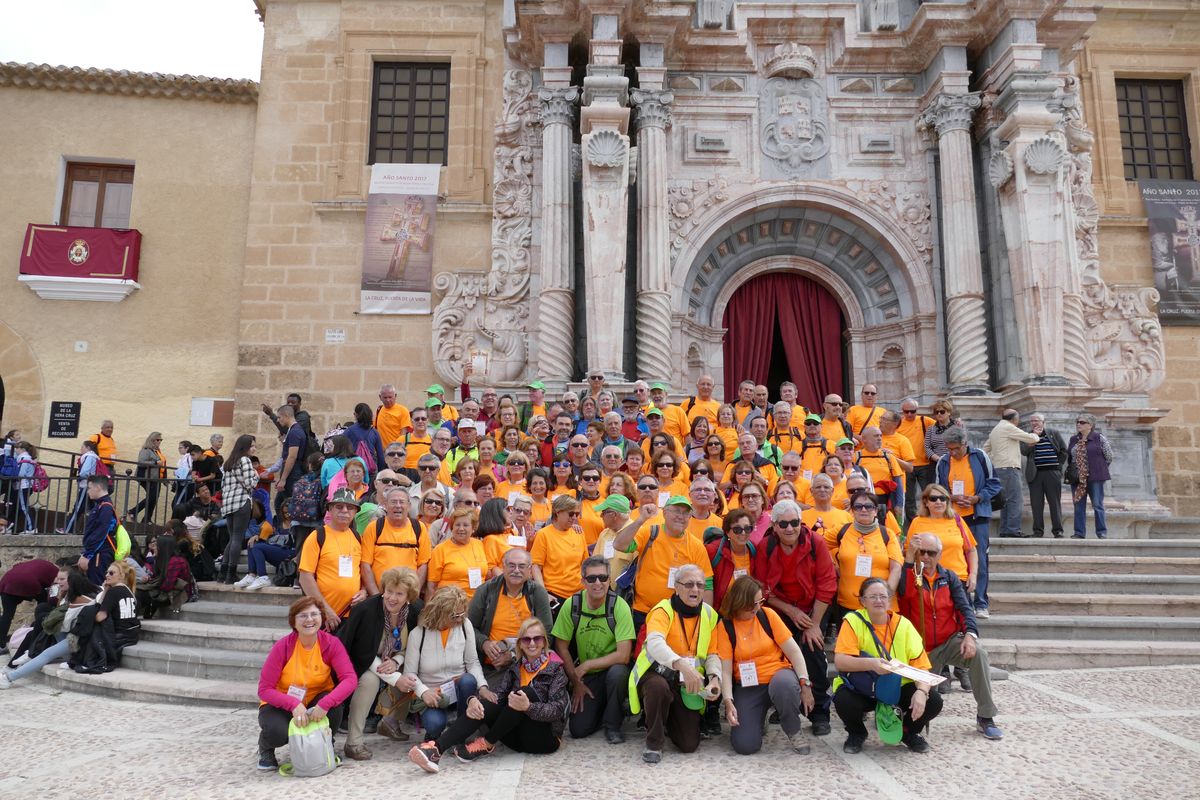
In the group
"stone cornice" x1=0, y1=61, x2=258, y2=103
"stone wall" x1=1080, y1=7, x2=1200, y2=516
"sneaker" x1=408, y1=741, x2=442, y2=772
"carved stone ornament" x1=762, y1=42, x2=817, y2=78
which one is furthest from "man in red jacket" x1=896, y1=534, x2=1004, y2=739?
"stone cornice" x1=0, y1=61, x2=258, y2=103

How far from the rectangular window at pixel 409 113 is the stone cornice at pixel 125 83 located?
218 centimetres

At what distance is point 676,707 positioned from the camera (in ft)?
A: 16.6

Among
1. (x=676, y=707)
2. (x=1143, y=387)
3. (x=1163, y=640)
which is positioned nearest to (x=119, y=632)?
(x=676, y=707)

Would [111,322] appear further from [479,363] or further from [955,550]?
[955,550]

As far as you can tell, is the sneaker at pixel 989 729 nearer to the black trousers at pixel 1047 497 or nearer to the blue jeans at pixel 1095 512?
the black trousers at pixel 1047 497

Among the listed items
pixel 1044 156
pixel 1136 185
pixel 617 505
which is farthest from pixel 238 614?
pixel 1136 185

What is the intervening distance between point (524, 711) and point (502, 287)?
9.14 m

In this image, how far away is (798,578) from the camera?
18.6 ft

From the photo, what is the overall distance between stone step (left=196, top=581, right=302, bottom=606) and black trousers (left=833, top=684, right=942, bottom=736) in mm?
5134

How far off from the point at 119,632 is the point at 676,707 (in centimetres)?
539

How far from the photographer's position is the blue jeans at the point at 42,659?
24.4ft

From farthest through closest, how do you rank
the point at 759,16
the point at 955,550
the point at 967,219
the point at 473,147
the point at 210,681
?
the point at 473,147 → the point at 759,16 → the point at 967,219 → the point at 210,681 → the point at 955,550

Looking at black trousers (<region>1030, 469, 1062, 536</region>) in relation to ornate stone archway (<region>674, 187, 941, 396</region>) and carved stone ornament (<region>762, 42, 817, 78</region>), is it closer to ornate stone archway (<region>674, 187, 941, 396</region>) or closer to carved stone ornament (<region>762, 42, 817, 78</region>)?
ornate stone archway (<region>674, 187, 941, 396</region>)

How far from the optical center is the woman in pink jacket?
4.85 metres
